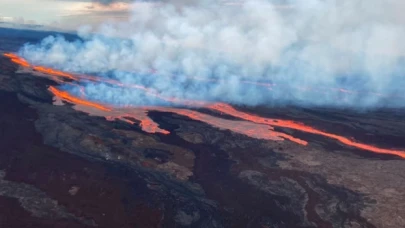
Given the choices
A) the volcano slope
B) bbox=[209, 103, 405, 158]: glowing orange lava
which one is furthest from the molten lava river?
the volcano slope

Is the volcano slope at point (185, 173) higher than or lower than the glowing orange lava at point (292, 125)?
lower

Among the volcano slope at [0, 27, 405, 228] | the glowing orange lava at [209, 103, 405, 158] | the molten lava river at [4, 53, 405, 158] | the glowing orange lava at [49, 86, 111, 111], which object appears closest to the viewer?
the volcano slope at [0, 27, 405, 228]

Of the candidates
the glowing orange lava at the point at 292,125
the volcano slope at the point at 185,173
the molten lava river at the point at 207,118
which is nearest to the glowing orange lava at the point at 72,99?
the molten lava river at the point at 207,118

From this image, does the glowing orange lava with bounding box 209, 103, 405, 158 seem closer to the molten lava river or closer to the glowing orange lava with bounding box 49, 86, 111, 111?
the molten lava river

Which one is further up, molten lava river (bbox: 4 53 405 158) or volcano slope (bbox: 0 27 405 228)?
molten lava river (bbox: 4 53 405 158)

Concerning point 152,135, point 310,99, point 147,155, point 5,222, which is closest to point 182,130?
point 152,135

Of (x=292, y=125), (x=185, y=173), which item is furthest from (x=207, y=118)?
(x=185, y=173)

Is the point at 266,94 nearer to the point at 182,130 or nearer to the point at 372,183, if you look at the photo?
the point at 182,130

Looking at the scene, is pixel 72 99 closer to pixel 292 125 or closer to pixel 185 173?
pixel 292 125

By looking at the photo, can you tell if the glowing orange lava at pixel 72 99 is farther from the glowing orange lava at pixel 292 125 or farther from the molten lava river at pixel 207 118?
the glowing orange lava at pixel 292 125
